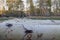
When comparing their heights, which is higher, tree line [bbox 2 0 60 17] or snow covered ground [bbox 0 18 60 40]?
tree line [bbox 2 0 60 17]

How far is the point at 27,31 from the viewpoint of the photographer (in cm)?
27

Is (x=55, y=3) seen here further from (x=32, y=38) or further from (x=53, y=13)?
(x=32, y=38)

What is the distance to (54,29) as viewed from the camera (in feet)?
0.85

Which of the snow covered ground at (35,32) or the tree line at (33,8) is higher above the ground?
the tree line at (33,8)

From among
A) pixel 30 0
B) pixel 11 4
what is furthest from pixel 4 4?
pixel 30 0

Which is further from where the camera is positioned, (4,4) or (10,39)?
(4,4)

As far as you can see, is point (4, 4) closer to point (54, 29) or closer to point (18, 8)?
point (18, 8)

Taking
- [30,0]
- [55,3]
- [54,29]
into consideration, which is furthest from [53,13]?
[54,29]

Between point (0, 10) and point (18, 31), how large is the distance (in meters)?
0.48

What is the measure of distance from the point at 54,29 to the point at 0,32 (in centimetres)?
A: 12

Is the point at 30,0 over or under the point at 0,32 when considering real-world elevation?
over

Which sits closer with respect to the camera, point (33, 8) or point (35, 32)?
point (35, 32)

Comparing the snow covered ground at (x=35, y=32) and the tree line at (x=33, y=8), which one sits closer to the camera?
the snow covered ground at (x=35, y=32)

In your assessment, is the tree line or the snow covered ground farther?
the tree line
